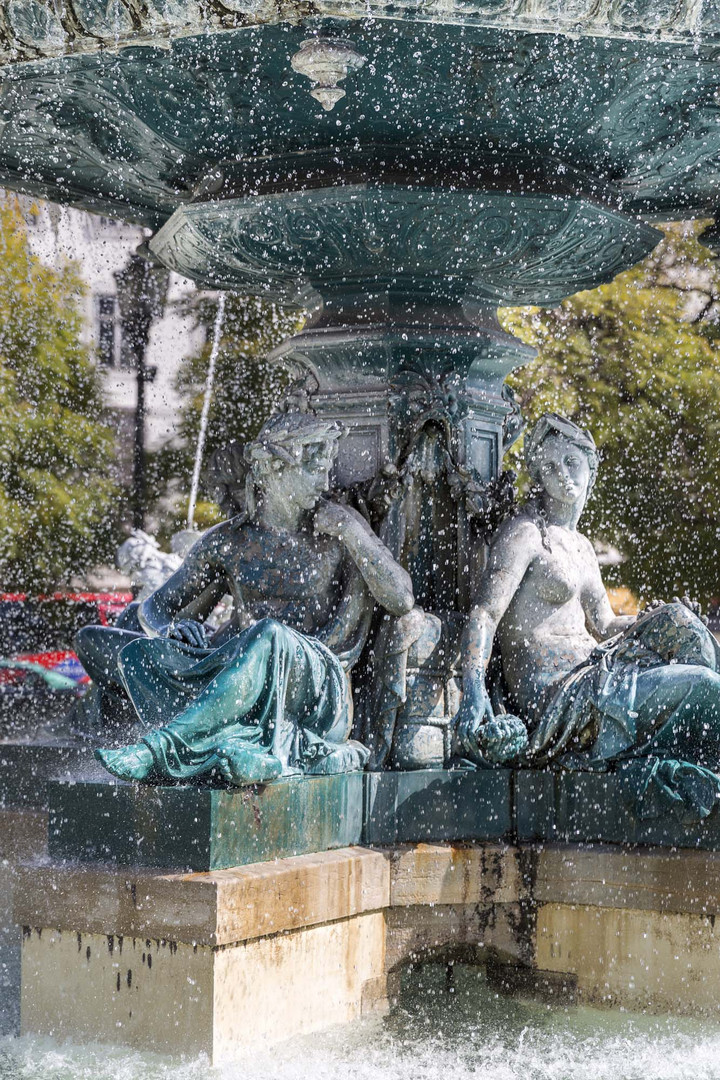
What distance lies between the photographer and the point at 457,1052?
5.60 metres

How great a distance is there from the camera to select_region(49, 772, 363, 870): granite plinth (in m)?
5.41

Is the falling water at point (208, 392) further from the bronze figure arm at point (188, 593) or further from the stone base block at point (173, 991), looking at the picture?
the stone base block at point (173, 991)

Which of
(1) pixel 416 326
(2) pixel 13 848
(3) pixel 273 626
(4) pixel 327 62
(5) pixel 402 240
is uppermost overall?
(4) pixel 327 62

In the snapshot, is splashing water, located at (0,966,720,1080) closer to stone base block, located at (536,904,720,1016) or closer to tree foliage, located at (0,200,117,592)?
stone base block, located at (536,904,720,1016)

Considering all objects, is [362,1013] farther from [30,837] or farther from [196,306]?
[196,306]

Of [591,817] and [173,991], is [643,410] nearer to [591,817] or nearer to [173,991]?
[591,817]

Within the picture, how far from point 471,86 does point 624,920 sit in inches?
120

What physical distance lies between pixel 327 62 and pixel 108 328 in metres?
18.6

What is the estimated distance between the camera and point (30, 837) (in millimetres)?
6855

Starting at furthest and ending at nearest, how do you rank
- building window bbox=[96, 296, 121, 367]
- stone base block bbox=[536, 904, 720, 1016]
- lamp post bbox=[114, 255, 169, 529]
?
building window bbox=[96, 296, 121, 367] < lamp post bbox=[114, 255, 169, 529] < stone base block bbox=[536, 904, 720, 1016]

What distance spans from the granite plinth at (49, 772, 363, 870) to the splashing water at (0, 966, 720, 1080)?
61 cm

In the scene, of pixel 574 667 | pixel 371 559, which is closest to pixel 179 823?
pixel 371 559

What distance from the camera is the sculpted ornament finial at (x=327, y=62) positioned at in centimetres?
532

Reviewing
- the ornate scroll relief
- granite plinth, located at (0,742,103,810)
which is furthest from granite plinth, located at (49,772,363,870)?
the ornate scroll relief
